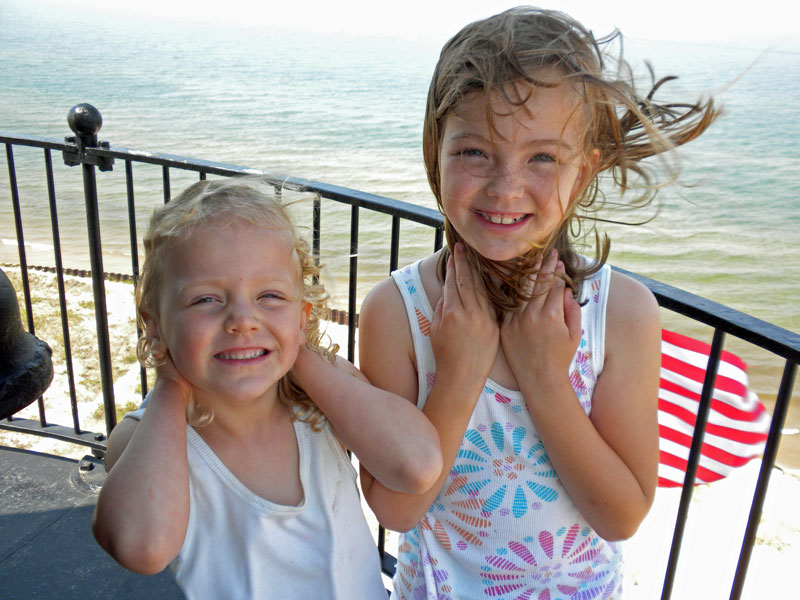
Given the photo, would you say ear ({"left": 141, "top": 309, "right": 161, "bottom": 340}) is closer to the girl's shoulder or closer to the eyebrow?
the eyebrow

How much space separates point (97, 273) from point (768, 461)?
2.31m

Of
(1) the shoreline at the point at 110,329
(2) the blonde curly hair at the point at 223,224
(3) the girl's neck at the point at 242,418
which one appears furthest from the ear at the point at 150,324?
(1) the shoreline at the point at 110,329

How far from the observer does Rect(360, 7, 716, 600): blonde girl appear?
125cm

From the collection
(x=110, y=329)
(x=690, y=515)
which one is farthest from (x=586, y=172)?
(x=110, y=329)

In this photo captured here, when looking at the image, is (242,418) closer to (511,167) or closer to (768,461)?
(511,167)

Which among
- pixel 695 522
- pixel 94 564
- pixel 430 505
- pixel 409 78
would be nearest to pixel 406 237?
pixel 695 522

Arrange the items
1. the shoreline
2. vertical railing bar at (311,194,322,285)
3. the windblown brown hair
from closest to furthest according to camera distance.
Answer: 1. the windblown brown hair
2. vertical railing bar at (311,194,322,285)
3. the shoreline

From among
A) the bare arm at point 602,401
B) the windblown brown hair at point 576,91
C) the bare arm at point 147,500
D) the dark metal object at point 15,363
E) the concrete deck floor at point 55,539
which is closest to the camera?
the dark metal object at point 15,363

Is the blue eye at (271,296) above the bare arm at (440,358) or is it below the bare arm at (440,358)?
above

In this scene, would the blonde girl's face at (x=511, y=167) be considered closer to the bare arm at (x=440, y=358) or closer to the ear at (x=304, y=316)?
the bare arm at (x=440, y=358)

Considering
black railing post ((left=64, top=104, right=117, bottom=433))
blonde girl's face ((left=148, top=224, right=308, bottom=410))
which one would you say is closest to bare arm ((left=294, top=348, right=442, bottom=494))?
blonde girl's face ((left=148, top=224, right=308, bottom=410))

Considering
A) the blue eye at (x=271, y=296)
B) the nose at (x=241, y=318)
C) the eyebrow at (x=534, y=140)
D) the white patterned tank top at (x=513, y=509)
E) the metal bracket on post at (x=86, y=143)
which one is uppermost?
the eyebrow at (x=534, y=140)

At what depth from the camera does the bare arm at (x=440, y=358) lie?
4.42 ft

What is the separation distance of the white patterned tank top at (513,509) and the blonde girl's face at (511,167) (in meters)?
0.23
